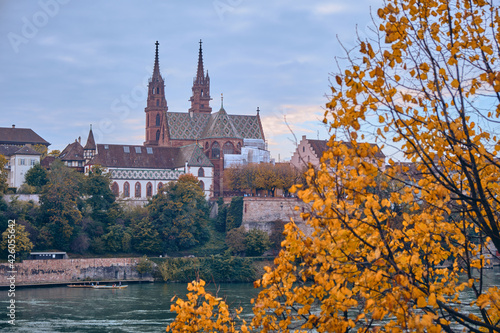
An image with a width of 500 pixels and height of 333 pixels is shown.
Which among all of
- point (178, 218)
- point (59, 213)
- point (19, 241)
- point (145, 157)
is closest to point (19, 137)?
point (145, 157)

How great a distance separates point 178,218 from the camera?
62.1m

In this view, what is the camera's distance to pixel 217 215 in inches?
2835

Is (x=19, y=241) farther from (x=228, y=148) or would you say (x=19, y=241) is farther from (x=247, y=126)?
(x=247, y=126)

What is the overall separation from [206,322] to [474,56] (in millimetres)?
4165

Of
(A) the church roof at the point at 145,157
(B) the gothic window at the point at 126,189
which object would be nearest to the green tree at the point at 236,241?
(A) the church roof at the point at 145,157

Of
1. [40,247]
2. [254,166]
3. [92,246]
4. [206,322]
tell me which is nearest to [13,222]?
[40,247]

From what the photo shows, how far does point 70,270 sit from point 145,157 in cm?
2846

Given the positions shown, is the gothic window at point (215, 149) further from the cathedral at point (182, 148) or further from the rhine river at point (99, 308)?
the rhine river at point (99, 308)

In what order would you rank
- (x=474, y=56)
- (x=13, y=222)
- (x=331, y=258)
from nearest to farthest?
1. (x=331, y=258)
2. (x=474, y=56)
3. (x=13, y=222)

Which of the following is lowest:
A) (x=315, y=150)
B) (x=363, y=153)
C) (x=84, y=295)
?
(x=84, y=295)

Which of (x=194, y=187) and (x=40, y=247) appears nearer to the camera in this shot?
(x=40, y=247)

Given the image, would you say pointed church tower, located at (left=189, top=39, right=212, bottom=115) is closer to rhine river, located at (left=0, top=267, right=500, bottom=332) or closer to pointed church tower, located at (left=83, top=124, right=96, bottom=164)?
pointed church tower, located at (left=83, top=124, right=96, bottom=164)

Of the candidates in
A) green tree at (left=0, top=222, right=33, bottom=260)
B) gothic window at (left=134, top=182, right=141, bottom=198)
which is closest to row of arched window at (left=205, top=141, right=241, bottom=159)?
gothic window at (left=134, top=182, right=141, bottom=198)

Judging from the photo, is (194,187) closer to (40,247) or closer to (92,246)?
(92,246)
